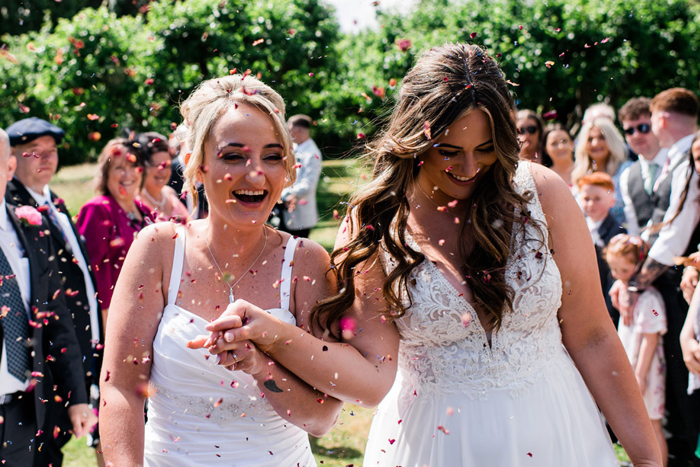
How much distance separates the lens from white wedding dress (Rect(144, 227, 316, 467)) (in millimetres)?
2123

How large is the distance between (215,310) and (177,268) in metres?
0.21

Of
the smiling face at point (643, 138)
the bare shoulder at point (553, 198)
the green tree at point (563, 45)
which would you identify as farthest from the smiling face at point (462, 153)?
the green tree at point (563, 45)

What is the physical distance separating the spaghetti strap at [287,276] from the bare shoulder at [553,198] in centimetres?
99

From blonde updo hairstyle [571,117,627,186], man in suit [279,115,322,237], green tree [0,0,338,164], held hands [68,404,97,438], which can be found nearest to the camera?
held hands [68,404,97,438]

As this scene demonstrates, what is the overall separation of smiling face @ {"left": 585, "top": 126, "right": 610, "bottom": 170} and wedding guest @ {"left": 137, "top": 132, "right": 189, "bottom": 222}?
3.77m

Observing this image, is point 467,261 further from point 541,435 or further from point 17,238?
point 17,238

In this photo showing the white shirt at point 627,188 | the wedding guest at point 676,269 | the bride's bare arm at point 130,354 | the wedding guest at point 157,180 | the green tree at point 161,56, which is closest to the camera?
the bride's bare arm at point 130,354

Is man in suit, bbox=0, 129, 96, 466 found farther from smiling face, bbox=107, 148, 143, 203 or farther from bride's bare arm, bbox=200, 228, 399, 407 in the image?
bride's bare arm, bbox=200, 228, 399, 407

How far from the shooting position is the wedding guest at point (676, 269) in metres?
4.23

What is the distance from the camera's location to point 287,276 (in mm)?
2236

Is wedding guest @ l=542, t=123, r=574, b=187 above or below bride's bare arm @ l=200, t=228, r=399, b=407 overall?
above

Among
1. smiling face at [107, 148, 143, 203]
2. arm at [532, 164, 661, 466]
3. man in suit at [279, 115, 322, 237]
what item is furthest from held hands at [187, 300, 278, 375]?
man in suit at [279, 115, 322, 237]

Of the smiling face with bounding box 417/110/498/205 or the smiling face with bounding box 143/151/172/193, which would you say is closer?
the smiling face with bounding box 417/110/498/205

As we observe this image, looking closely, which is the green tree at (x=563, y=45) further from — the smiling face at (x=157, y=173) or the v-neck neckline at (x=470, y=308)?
the v-neck neckline at (x=470, y=308)
